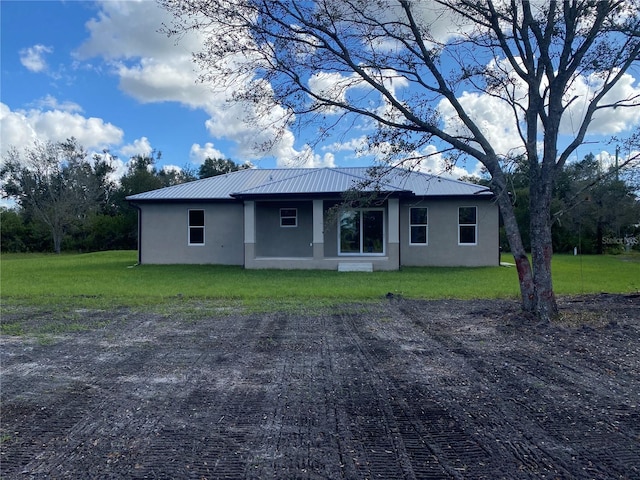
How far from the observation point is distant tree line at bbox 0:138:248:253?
3831 centimetres

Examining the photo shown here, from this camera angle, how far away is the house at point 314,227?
18.1m

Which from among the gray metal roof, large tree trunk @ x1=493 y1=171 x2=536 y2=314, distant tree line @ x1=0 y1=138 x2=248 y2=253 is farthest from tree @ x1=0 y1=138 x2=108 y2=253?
large tree trunk @ x1=493 y1=171 x2=536 y2=314

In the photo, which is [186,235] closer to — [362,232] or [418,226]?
[362,232]

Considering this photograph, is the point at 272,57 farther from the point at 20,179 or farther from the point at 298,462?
the point at 20,179

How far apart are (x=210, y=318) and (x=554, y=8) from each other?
794 cm

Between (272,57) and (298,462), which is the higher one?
(272,57)

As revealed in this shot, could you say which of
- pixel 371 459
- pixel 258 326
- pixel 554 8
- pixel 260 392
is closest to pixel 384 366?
pixel 260 392

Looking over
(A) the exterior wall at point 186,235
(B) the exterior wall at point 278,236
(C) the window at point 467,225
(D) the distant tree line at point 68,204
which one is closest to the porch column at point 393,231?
(B) the exterior wall at point 278,236

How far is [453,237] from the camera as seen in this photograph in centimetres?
1945

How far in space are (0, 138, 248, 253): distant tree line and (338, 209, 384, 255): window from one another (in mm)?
23673

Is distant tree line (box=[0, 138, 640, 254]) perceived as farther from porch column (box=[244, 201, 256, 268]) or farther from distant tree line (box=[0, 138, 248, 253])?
porch column (box=[244, 201, 256, 268])

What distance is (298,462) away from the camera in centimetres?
316

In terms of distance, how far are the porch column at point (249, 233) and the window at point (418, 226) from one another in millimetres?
6442

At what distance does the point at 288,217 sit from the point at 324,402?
16.3 metres
